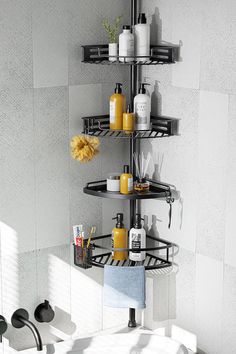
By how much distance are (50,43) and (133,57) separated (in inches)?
14.3

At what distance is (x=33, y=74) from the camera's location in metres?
2.99

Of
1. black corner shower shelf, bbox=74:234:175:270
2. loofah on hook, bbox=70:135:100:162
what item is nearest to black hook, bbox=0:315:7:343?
black corner shower shelf, bbox=74:234:175:270

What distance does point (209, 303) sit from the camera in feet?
9.86

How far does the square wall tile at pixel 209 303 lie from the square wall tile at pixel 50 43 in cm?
101

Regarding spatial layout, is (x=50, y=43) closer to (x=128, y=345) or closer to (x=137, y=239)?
(x=137, y=239)

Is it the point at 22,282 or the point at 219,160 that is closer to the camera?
the point at 219,160

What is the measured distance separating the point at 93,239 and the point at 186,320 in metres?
0.56

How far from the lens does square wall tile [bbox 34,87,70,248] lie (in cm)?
306

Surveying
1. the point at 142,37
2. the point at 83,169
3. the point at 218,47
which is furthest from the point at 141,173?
the point at 218,47

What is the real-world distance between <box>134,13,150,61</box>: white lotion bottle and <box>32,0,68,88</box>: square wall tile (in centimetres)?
31

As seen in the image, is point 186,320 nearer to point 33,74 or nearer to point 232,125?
point 232,125

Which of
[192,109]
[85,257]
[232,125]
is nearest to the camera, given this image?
[232,125]

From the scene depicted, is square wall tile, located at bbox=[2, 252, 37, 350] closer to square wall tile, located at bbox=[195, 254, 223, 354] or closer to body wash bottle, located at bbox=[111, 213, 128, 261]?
body wash bottle, located at bbox=[111, 213, 128, 261]

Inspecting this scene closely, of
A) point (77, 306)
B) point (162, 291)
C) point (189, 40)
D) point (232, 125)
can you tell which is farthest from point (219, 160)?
point (77, 306)
